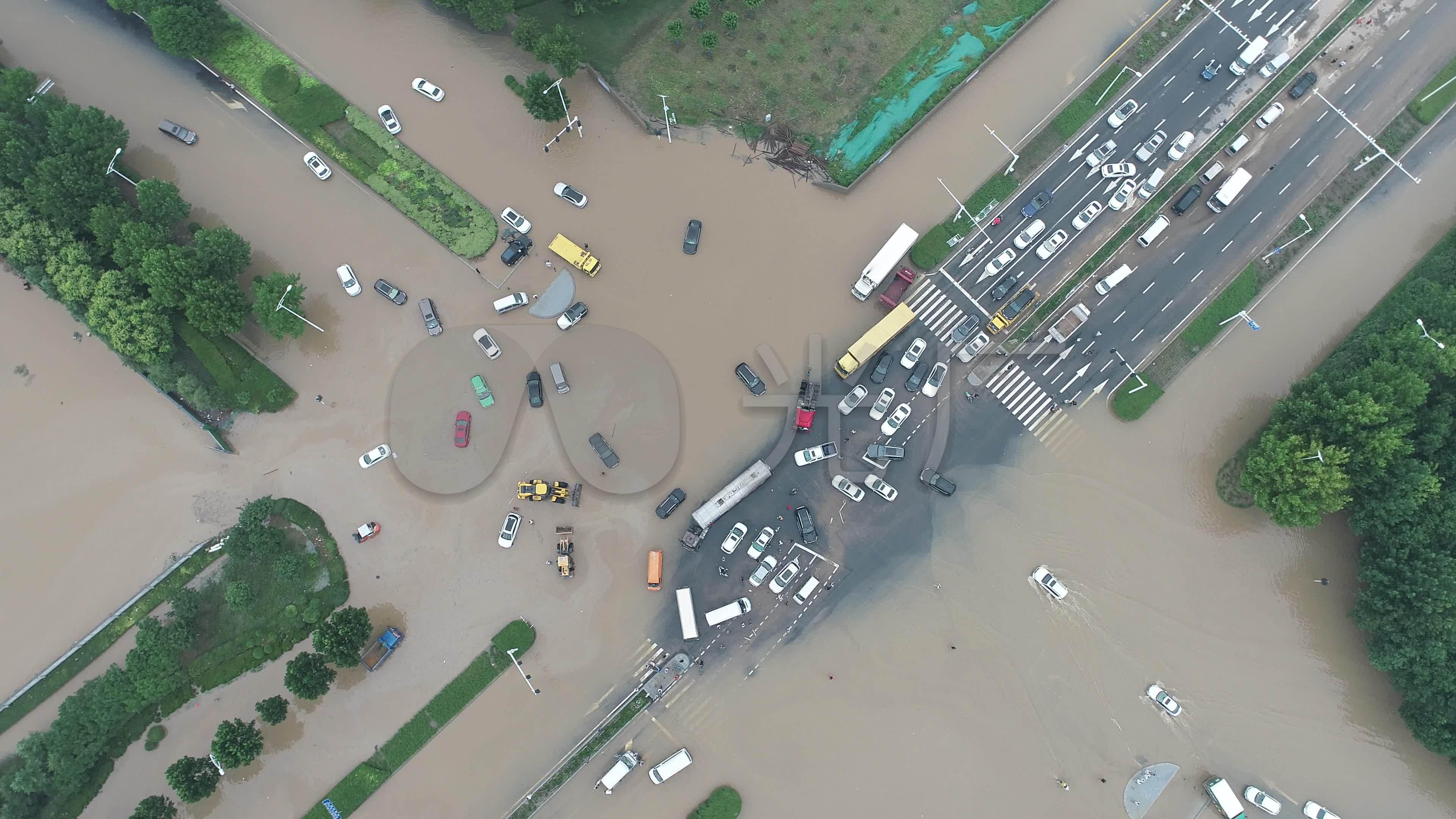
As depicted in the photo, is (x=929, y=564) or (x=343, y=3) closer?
(x=929, y=564)

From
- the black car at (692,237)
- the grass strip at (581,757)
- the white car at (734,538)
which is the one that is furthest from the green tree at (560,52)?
the grass strip at (581,757)

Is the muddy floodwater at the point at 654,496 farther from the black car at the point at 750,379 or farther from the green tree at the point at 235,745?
the green tree at the point at 235,745

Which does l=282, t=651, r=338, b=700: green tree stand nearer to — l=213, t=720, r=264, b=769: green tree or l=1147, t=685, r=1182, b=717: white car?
l=213, t=720, r=264, b=769: green tree

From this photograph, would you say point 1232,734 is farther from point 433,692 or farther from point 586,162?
point 586,162

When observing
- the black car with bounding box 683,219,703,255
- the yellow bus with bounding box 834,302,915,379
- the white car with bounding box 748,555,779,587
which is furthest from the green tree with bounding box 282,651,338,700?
the yellow bus with bounding box 834,302,915,379

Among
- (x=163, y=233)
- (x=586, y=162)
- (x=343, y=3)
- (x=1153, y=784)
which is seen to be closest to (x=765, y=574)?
(x=1153, y=784)

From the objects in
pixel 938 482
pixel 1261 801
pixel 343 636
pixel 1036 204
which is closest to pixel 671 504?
pixel 938 482

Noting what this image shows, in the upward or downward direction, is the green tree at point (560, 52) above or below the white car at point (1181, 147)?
above
